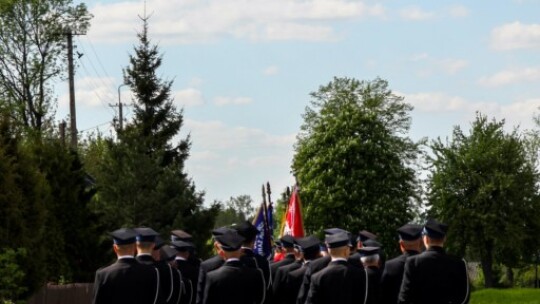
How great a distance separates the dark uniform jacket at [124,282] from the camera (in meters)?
13.5

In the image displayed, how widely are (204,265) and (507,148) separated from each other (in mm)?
63666

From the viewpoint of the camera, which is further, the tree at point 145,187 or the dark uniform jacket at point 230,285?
the tree at point 145,187

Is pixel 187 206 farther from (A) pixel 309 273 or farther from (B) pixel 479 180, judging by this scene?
(B) pixel 479 180

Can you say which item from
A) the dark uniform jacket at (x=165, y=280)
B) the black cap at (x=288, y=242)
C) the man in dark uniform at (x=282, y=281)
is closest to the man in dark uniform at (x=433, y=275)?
the dark uniform jacket at (x=165, y=280)

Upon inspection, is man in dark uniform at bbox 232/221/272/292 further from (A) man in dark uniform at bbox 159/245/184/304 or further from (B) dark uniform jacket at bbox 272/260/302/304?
(B) dark uniform jacket at bbox 272/260/302/304

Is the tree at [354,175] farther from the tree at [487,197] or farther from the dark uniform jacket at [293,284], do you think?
the dark uniform jacket at [293,284]

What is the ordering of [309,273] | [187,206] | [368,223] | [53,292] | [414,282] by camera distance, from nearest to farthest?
[414,282] → [309,273] → [53,292] → [187,206] → [368,223]

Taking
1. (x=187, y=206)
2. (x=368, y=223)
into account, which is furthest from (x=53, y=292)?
(x=368, y=223)

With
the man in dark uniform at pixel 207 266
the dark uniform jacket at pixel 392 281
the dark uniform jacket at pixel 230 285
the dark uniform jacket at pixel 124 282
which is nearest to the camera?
the dark uniform jacket at pixel 124 282

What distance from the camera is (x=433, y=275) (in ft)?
48.3

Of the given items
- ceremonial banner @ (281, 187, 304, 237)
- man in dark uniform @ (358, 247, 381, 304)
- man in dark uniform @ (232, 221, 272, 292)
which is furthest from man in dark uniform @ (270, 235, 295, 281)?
ceremonial banner @ (281, 187, 304, 237)

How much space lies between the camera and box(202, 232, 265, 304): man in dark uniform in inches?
567

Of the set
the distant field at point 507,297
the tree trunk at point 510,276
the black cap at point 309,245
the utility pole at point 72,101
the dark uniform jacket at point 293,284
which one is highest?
the utility pole at point 72,101

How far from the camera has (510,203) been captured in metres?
77.9
